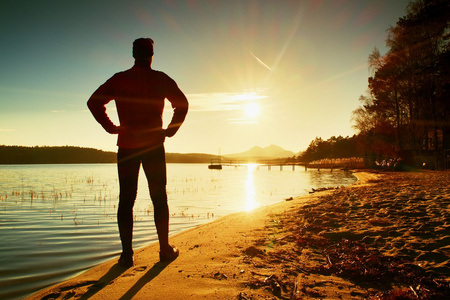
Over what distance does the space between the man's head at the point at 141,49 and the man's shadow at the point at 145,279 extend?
7.67 ft

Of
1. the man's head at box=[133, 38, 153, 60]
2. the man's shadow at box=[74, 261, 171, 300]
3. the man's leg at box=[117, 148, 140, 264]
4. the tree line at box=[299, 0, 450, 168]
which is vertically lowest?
the man's shadow at box=[74, 261, 171, 300]

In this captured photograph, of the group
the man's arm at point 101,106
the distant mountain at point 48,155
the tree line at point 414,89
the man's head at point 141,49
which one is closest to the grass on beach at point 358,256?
the man's arm at point 101,106

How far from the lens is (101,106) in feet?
9.99

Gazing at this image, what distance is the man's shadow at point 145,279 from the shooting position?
220cm

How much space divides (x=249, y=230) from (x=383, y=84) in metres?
27.7

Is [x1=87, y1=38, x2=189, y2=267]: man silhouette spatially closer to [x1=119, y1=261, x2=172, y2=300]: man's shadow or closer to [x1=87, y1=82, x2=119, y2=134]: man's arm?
[x1=87, y1=82, x2=119, y2=134]: man's arm

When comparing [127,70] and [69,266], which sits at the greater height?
[127,70]

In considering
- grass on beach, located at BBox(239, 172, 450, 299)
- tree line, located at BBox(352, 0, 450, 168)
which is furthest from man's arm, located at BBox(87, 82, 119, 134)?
tree line, located at BBox(352, 0, 450, 168)

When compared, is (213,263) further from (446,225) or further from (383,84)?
(383,84)

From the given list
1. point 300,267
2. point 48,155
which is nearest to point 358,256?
point 300,267

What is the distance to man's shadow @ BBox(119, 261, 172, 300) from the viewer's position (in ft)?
7.23

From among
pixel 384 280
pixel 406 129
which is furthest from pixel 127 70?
pixel 406 129

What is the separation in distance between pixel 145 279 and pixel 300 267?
1.51m

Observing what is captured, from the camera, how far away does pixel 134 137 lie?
2.93m
